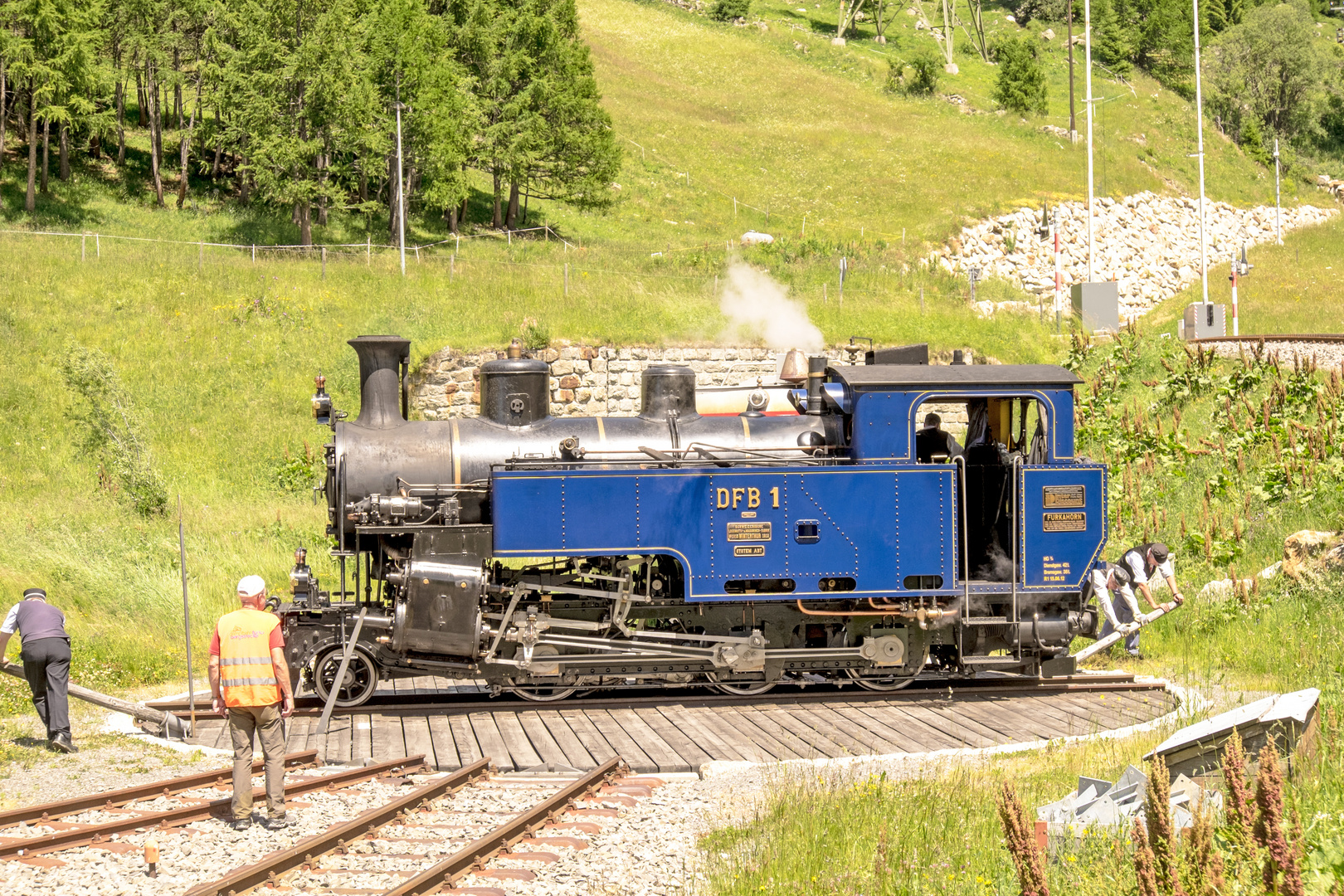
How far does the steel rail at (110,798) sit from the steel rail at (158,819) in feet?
1.00

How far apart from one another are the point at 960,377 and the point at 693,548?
117 inches

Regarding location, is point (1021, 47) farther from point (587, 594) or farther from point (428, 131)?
point (587, 594)

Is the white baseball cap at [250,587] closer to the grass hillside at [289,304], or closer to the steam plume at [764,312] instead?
the grass hillside at [289,304]

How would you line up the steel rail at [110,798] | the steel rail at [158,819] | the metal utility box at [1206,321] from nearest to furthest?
the steel rail at [158,819] < the steel rail at [110,798] < the metal utility box at [1206,321]

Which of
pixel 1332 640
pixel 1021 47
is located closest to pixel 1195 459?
pixel 1332 640

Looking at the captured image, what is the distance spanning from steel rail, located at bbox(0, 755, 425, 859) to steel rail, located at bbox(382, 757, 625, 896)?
1513 mm

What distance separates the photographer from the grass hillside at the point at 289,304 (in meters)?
16.3

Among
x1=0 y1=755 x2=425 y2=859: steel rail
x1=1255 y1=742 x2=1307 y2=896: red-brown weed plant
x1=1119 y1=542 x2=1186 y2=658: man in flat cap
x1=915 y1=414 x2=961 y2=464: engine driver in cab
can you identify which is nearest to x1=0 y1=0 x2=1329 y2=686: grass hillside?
x1=0 y1=755 x2=425 y2=859: steel rail

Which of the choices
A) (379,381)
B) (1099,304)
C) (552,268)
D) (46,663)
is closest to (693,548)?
(379,381)

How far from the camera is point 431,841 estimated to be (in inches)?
274

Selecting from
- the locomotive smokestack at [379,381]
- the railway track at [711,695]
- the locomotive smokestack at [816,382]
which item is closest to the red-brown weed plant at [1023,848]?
the railway track at [711,695]

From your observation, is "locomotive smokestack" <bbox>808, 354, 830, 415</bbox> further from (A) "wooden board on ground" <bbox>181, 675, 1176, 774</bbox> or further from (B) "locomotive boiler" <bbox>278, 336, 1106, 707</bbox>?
(A) "wooden board on ground" <bbox>181, 675, 1176, 774</bbox>

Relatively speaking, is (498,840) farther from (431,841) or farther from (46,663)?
(46,663)

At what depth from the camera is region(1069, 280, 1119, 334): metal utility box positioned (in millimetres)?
30562
